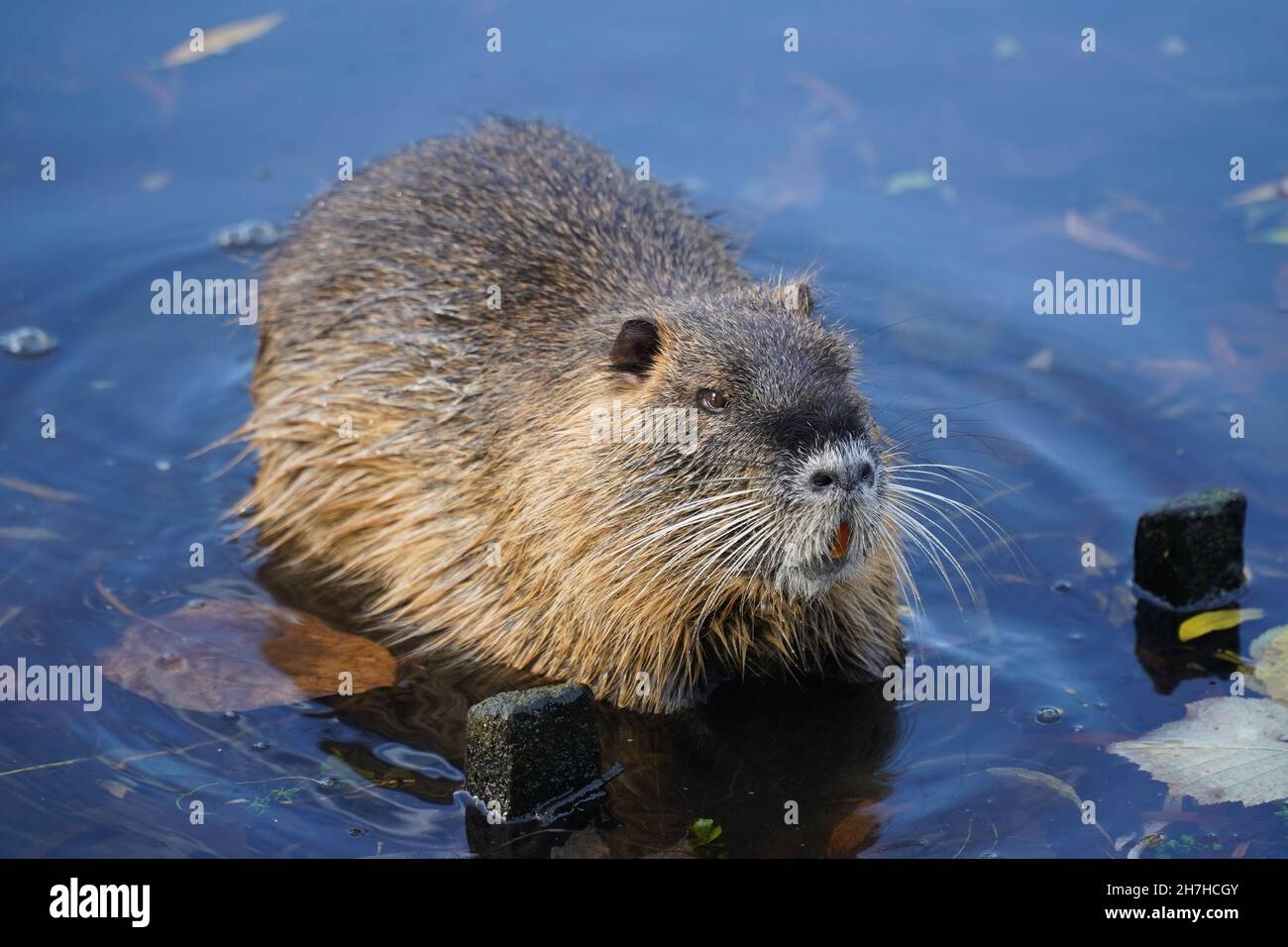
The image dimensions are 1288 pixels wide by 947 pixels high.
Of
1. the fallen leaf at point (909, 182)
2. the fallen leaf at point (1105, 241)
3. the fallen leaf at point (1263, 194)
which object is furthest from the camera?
the fallen leaf at point (909, 182)

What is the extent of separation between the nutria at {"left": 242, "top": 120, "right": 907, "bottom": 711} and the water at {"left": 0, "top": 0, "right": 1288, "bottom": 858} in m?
0.28

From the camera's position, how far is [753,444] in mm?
5133

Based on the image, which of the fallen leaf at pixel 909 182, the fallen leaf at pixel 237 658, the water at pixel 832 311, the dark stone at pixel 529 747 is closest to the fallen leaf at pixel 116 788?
the water at pixel 832 311

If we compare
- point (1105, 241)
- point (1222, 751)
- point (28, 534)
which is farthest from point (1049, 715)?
point (28, 534)

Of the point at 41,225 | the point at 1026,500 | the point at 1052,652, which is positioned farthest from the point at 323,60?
the point at 1052,652

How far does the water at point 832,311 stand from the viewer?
539cm

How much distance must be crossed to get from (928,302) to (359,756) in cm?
383

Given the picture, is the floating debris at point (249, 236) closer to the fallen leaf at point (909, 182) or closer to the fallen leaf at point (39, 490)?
the fallen leaf at point (39, 490)

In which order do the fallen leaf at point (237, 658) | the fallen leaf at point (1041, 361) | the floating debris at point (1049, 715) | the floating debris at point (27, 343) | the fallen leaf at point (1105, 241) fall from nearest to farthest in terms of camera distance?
1. the floating debris at point (1049, 715)
2. the fallen leaf at point (237, 658)
3. the fallen leaf at point (1041, 361)
4. the floating debris at point (27, 343)
5. the fallen leaf at point (1105, 241)

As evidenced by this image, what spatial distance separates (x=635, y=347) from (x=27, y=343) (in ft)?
12.3

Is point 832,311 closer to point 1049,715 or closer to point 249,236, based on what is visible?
point 1049,715

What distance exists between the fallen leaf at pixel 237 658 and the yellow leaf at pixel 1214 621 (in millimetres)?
2761

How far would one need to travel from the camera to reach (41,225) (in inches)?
343
